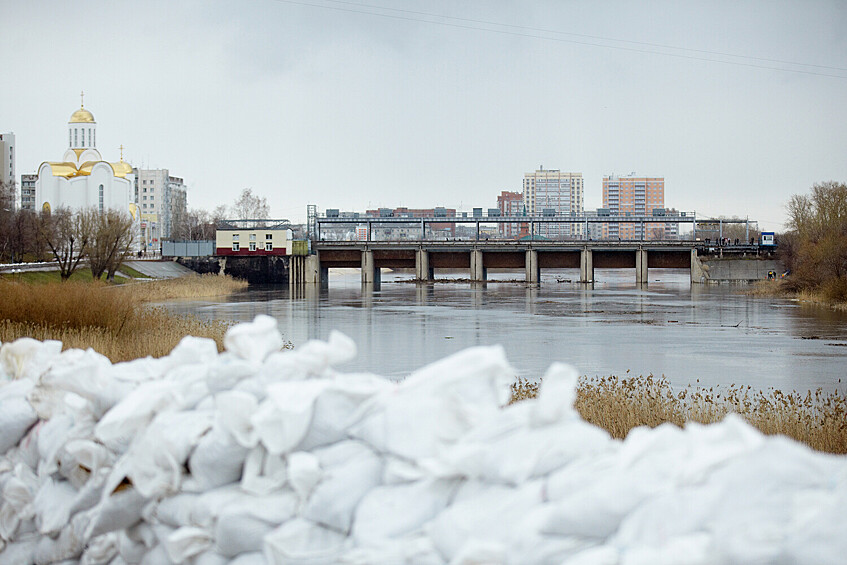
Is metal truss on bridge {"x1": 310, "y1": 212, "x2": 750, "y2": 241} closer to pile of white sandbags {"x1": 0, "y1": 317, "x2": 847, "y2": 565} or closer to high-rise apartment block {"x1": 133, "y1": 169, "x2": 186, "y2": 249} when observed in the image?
high-rise apartment block {"x1": 133, "y1": 169, "x2": 186, "y2": 249}

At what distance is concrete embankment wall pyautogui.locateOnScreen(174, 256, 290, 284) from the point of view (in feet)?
259

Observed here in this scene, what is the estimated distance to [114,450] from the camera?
3119 mm

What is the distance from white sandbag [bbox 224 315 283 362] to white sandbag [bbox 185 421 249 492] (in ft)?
1.28

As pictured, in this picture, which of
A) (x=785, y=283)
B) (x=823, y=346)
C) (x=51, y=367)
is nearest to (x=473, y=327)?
(x=823, y=346)

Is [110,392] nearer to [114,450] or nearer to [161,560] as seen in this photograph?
[114,450]

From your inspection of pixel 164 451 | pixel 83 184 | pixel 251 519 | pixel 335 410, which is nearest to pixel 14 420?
pixel 164 451

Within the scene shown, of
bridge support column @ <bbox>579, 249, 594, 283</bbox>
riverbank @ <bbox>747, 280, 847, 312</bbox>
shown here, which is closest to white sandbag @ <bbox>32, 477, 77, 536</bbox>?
riverbank @ <bbox>747, 280, 847, 312</bbox>

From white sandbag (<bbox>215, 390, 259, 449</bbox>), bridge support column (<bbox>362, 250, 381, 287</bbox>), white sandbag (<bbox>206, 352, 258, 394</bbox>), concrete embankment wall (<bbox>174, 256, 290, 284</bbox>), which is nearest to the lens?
white sandbag (<bbox>215, 390, 259, 449</bbox>)

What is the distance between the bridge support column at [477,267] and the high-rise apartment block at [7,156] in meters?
115

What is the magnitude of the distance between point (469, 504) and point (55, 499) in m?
1.85

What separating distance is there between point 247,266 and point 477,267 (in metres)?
21.1

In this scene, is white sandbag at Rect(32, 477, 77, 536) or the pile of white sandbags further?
white sandbag at Rect(32, 477, 77, 536)

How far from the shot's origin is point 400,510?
92.7 inches

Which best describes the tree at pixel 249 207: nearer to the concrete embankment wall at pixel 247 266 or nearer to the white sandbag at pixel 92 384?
the concrete embankment wall at pixel 247 266
